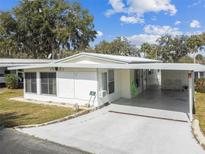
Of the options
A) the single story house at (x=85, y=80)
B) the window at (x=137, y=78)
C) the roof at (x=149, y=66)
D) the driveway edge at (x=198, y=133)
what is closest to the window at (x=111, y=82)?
the single story house at (x=85, y=80)

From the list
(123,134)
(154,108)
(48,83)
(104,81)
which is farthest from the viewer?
(48,83)

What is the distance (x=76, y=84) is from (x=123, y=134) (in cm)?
529

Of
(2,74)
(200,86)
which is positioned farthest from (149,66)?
(2,74)

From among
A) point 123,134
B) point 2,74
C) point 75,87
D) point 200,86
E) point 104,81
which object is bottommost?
point 123,134

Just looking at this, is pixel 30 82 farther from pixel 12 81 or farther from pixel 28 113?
pixel 12 81

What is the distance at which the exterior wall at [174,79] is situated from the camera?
722 inches

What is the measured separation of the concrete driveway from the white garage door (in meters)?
2.28

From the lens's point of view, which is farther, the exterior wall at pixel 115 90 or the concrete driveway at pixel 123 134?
the exterior wall at pixel 115 90

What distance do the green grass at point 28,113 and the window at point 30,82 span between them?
5.07 feet

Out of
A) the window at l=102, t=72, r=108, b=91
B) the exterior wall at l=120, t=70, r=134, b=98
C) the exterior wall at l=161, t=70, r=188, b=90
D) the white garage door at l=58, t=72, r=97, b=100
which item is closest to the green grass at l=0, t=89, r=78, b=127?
the white garage door at l=58, t=72, r=97, b=100

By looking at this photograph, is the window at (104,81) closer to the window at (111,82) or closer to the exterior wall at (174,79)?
the window at (111,82)

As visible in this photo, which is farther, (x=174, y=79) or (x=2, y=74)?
(x=2, y=74)

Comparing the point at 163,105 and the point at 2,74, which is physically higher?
the point at 2,74

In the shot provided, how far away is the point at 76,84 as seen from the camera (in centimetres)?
1167
